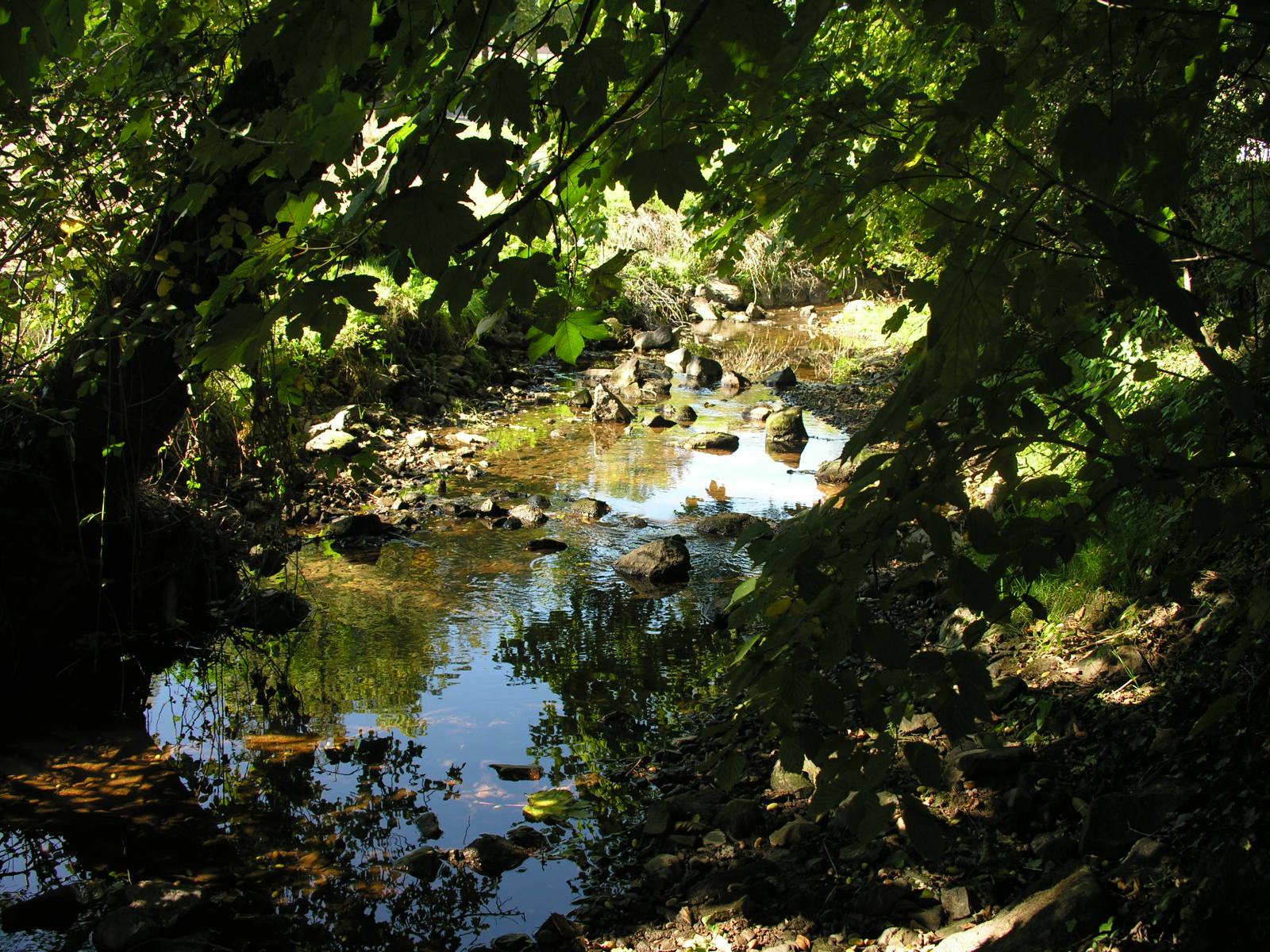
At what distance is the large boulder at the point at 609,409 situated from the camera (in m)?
12.6

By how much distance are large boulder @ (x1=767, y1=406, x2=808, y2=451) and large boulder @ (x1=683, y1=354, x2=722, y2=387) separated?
3999 mm

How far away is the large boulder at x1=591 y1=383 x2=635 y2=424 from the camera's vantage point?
1262cm

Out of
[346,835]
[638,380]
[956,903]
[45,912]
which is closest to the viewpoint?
[956,903]

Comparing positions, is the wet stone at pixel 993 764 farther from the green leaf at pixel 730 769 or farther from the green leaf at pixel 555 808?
the green leaf at pixel 730 769

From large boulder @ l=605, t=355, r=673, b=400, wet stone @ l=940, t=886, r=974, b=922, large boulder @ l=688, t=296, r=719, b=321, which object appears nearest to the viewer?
wet stone @ l=940, t=886, r=974, b=922

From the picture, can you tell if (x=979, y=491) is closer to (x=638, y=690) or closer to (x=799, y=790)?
(x=638, y=690)

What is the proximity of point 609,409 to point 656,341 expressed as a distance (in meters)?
5.78

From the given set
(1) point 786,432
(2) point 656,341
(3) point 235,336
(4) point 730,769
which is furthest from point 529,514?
(2) point 656,341

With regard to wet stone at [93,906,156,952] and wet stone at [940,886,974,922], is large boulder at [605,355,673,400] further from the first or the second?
wet stone at [940,886,974,922]

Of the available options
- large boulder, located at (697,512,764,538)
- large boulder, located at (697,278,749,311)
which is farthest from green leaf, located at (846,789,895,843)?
large boulder, located at (697,278,749,311)

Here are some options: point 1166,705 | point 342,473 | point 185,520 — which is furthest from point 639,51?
point 342,473

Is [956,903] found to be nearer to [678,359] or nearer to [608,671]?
[608,671]

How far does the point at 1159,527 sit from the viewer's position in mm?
4387

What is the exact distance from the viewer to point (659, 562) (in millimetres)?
7109
